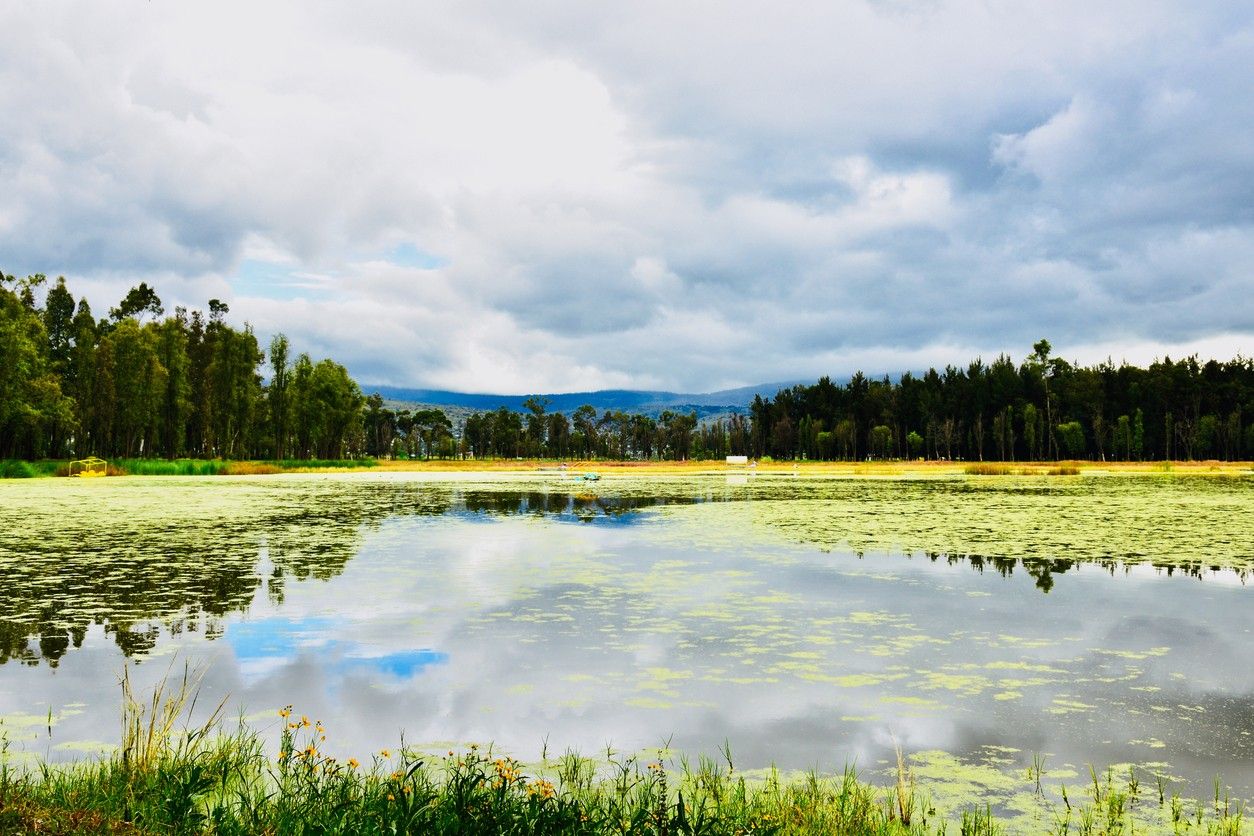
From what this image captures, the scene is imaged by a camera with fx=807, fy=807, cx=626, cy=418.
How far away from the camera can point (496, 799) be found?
18.7ft

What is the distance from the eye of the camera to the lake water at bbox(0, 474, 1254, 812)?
8.17 meters

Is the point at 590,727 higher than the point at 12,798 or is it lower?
lower

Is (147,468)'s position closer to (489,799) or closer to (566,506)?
(566,506)

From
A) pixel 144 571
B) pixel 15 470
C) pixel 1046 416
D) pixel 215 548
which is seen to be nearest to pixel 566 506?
pixel 215 548

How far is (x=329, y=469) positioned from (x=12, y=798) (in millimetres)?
105620

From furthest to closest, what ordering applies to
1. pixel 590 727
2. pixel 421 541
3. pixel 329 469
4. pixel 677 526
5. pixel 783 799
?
pixel 329 469 → pixel 677 526 → pixel 421 541 → pixel 590 727 → pixel 783 799

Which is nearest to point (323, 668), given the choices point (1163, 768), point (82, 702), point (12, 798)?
point (82, 702)

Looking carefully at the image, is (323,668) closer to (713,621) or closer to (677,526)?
(713,621)

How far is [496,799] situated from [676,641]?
6444 mm

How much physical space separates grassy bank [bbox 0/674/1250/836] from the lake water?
585 millimetres

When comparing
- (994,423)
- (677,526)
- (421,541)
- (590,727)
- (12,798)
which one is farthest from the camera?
(994,423)

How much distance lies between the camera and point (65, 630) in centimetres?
1208

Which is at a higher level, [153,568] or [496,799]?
[496,799]

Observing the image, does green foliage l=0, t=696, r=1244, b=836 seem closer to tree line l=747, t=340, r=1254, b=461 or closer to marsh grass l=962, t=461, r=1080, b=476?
marsh grass l=962, t=461, r=1080, b=476
